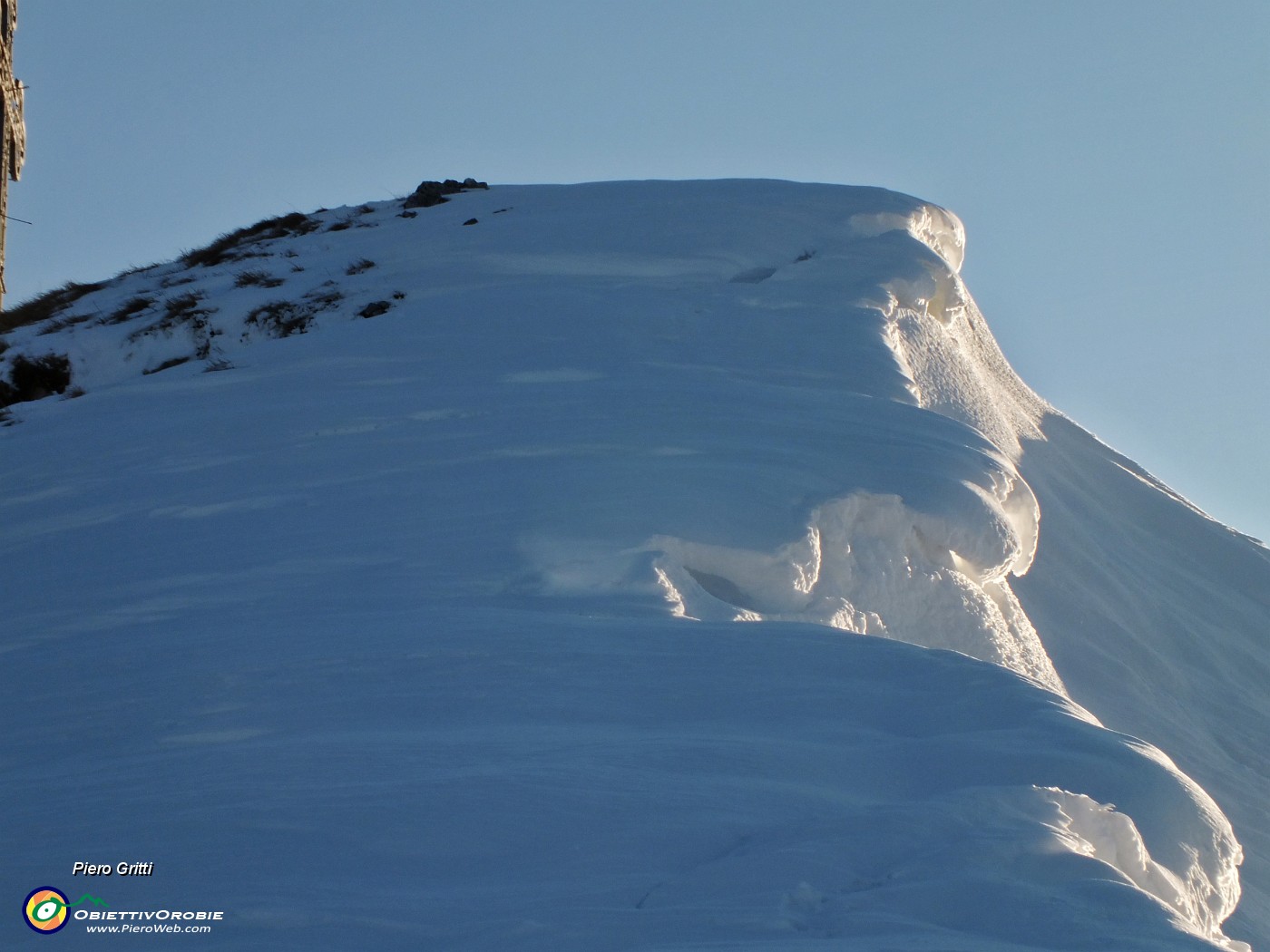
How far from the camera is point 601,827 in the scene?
11.0ft

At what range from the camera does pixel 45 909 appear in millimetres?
3133

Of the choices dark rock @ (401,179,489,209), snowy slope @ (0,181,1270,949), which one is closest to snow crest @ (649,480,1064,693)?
snowy slope @ (0,181,1270,949)

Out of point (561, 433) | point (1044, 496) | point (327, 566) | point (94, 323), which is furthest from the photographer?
point (94, 323)

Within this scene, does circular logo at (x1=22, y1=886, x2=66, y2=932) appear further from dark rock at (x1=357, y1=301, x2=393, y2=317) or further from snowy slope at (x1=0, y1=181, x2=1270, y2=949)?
dark rock at (x1=357, y1=301, x2=393, y2=317)

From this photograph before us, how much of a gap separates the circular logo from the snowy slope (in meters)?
0.15

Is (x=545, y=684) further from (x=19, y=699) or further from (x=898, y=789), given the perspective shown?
(x=19, y=699)

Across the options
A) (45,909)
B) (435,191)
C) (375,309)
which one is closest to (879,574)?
(45,909)

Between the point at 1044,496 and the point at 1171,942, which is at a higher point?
the point at 1044,496

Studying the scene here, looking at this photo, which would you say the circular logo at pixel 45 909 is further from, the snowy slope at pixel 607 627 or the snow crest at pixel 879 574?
the snow crest at pixel 879 574

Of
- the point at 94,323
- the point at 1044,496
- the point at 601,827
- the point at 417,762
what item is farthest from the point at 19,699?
the point at 1044,496

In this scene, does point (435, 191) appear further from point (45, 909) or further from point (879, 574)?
point (45, 909)

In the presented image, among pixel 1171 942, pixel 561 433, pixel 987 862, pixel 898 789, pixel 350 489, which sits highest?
pixel 561 433

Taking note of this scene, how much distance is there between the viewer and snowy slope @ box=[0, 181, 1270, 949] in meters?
3.18

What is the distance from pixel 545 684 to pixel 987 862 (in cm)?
163
